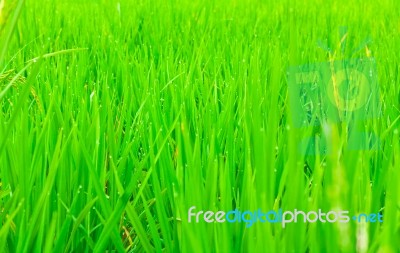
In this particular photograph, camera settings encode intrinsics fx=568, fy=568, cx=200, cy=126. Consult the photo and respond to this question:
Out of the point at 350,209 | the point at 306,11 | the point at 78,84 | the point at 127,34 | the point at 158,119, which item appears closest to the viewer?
the point at 350,209

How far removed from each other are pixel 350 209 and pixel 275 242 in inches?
2.7

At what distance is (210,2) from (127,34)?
0.90 m

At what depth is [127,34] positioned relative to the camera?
2.23m

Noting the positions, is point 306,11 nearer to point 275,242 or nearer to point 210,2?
point 210,2

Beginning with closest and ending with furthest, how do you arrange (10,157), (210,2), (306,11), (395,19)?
(10,157)
(395,19)
(306,11)
(210,2)

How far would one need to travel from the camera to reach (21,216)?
2.15ft

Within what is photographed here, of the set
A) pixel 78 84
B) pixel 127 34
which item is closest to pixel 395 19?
pixel 127 34

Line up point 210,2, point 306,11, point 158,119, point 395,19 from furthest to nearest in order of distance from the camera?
point 210,2, point 306,11, point 395,19, point 158,119

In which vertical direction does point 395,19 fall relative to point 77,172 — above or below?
below

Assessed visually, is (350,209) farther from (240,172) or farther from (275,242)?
(240,172)

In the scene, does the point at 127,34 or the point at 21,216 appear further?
the point at 127,34

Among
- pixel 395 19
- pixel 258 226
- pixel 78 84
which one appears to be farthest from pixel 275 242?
pixel 395 19

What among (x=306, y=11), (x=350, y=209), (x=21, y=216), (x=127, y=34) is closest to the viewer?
(x=350, y=209)

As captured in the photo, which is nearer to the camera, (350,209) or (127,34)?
(350,209)
